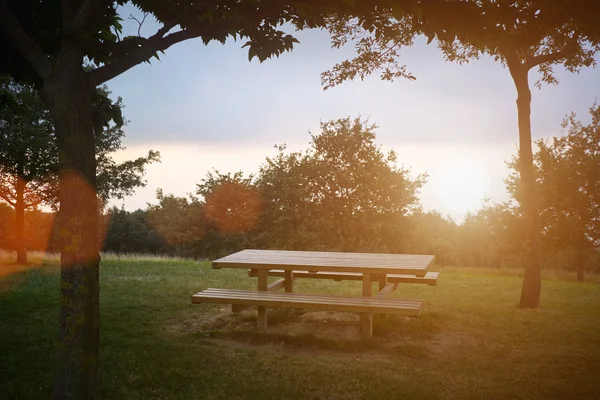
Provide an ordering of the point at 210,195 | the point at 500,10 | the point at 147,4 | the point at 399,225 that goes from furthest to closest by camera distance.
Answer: the point at 210,195, the point at 399,225, the point at 147,4, the point at 500,10

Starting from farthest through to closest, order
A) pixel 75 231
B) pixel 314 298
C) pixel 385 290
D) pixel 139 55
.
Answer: pixel 385 290
pixel 314 298
pixel 139 55
pixel 75 231

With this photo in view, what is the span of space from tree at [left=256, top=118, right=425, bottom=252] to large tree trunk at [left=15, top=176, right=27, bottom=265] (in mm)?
13155

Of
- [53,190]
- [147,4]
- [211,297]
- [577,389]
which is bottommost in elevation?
[577,389]

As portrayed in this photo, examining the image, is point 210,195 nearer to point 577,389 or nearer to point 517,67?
point 517,67

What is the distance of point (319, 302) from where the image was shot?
8.10 meters

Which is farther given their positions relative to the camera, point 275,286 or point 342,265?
point 275,286

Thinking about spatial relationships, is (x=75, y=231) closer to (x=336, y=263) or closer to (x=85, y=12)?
(x=85, y=12)

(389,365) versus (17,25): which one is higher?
(17,25)

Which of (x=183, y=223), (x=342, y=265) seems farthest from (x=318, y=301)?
(x=183, y=223)

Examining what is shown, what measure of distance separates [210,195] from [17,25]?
29082mm

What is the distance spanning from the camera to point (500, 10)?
238 inches

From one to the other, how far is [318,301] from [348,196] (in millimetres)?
19343

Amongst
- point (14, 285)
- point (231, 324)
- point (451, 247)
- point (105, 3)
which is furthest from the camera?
point (451, 247)

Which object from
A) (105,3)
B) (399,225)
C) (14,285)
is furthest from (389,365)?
(399,225)
